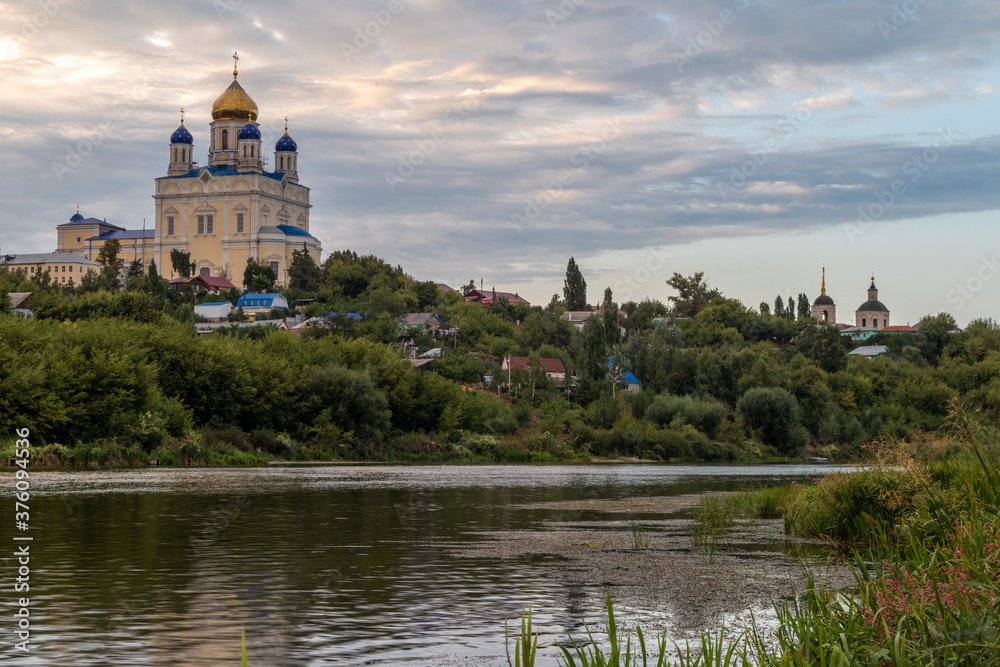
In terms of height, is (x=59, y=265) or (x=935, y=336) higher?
(x=59, y=265)

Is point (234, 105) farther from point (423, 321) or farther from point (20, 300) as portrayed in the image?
point (20, 300)

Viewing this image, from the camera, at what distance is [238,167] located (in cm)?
15400

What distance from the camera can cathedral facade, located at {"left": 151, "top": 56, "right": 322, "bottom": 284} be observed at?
154 m

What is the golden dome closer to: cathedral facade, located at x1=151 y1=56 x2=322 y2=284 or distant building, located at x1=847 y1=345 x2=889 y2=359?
cathedral facade, located at x1=151 y1=56 x2=322 y2=284

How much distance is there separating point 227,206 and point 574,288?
2081 inches

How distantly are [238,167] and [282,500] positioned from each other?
131 meters

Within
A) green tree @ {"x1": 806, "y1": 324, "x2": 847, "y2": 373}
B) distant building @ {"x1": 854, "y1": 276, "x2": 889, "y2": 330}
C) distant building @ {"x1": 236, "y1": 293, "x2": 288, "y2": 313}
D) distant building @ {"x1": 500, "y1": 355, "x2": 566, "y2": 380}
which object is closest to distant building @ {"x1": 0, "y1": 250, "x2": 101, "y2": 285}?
distant building @ {"x1": 236, "y1": 293, "x2": 288, "y2": 313}

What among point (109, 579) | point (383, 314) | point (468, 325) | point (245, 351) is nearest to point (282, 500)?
point (109, 579)

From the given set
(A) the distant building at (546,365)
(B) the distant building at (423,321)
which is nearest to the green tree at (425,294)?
(B) the distant building at (423,321)

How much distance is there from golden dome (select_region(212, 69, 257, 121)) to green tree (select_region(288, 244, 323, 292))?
28210mm

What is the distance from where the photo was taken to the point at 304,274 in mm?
138250

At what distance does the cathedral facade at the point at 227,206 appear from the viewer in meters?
154

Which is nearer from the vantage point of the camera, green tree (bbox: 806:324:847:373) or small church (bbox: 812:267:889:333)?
green tree (bbox: 806:324:847:373)

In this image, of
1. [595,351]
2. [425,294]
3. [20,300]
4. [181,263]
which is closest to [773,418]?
[595,351]
